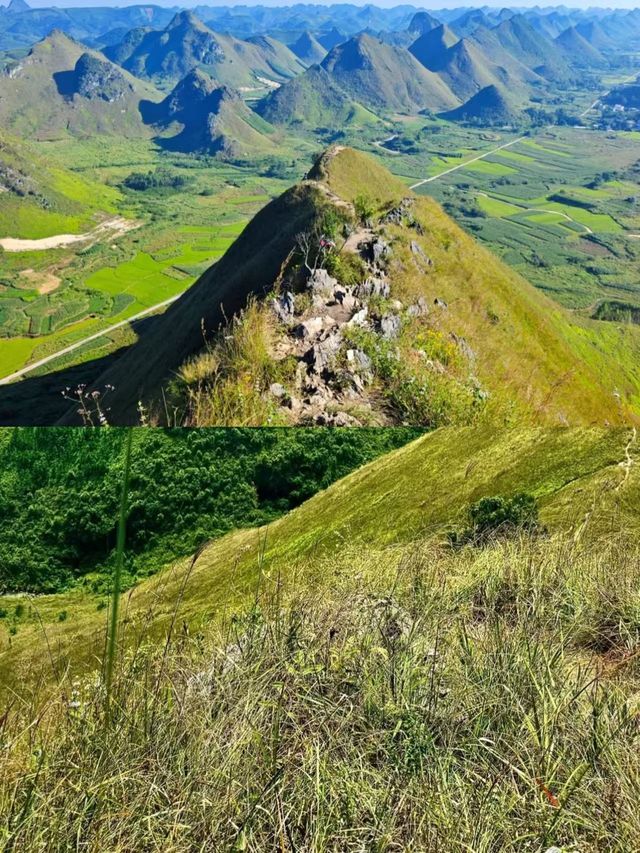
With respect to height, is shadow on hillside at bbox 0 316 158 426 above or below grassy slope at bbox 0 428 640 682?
below

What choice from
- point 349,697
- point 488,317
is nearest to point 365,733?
point 349,697

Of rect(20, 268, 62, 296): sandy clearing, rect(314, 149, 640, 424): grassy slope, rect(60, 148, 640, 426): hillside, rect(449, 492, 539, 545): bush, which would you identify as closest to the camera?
rect(449, 492, 539, 545): bush

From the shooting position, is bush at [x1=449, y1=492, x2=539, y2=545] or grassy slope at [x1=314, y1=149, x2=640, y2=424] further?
grassy slope at [x1=314, y1=149, x2=640, y2=424]

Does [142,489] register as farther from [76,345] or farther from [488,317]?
[76,345]

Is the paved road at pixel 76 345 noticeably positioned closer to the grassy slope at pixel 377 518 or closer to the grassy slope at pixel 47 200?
the grassy slope at pixel 47 200

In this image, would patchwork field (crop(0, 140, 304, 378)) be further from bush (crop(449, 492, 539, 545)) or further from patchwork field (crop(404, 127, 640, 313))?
bush (crop(449, 492, 539, 545))

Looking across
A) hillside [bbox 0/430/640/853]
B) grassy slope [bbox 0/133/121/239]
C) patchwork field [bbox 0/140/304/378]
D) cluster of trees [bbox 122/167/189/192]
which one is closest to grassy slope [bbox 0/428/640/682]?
hillside [bbox 0/430/640/853]

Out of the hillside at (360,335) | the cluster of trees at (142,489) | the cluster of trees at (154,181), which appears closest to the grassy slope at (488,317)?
the hillside at (360,335)

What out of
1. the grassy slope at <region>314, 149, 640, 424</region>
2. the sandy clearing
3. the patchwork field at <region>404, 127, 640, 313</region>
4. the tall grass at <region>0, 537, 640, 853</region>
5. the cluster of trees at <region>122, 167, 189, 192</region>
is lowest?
the patchwork field at <region>404, 127, 640, 313</region>
